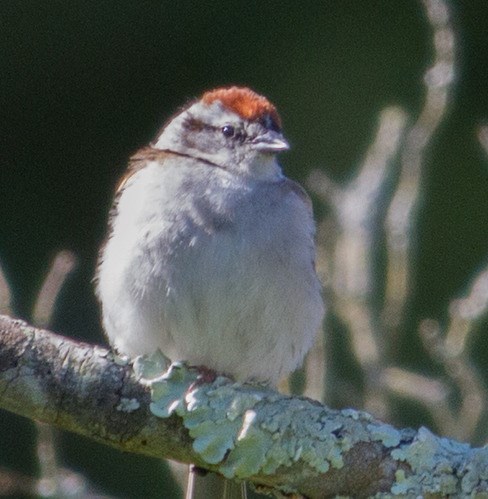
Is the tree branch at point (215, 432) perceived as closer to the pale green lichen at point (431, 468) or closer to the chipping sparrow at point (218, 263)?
the pale green lichen at point (431, 468)

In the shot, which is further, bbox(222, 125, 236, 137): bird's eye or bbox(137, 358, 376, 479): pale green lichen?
bbox(222, 125, 236, 137): bird's eye

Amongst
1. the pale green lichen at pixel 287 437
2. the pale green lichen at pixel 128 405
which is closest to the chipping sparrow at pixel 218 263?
the pale green lichen at pixel 287 437

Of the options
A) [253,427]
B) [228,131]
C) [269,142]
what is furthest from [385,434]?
[228,131]

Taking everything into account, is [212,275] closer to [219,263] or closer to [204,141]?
[219,263]

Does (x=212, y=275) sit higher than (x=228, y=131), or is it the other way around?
(x=228, y=131)

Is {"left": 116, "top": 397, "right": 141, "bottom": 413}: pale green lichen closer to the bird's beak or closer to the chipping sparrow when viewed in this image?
the chipping sparrow

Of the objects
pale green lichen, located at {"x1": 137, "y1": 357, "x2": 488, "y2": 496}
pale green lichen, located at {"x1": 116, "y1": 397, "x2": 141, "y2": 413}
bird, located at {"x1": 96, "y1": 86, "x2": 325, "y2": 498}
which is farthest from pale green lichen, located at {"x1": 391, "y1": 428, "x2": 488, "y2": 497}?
bird, located at {"x1": 96, "y1": 86, "x2": 325, "y2": 498}
